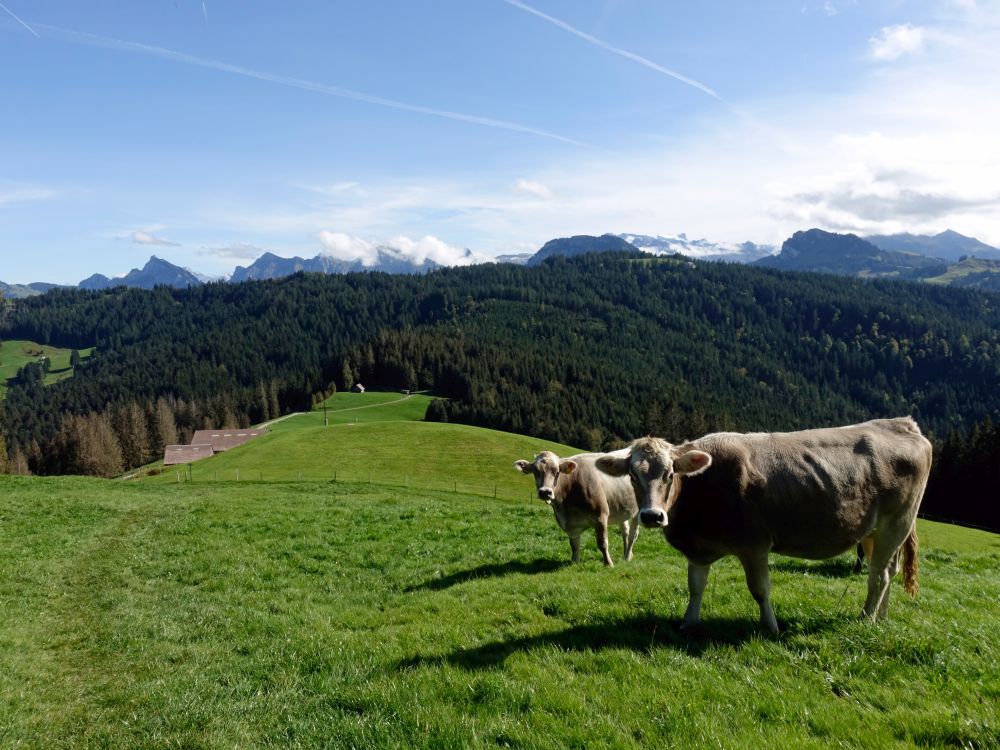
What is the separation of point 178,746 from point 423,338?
630 feet

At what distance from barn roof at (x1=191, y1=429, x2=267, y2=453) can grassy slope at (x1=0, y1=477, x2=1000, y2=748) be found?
10099 cm

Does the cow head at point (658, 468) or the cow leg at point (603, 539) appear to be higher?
the cow head at point (658, 468)

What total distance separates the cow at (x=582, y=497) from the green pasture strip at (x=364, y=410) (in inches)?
4351

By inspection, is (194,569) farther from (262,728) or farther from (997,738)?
(997,738)

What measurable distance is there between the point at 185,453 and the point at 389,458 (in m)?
47.5

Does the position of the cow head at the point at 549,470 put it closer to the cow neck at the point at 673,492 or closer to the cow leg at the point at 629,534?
the cow leg at the point at 629,534

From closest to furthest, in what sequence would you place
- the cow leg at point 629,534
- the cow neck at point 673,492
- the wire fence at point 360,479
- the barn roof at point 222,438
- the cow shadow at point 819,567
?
1. the cow neck at point 673,492
2. the cow shadow at point 819,567
3. the cow leg at point 629,534
4. the wire fence at point 360,479
5. the barn roof at point 222,438

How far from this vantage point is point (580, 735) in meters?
6.22

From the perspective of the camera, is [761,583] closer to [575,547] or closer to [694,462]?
[694,462]

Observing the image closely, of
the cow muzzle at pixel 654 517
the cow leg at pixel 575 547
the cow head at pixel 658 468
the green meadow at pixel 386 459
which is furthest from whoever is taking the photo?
the green meadow at pixel 386 459

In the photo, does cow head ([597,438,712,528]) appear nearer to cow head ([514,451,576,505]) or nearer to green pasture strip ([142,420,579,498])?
cow head ([514,451,576,505])

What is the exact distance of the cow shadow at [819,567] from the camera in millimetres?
13883

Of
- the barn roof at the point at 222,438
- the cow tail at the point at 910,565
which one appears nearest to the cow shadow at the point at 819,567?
the cow tail at the point at 910,565

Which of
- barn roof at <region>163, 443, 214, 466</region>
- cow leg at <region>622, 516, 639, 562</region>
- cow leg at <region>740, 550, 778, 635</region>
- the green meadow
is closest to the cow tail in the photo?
cow leg at <region>740, 550, 778, 635</region>
